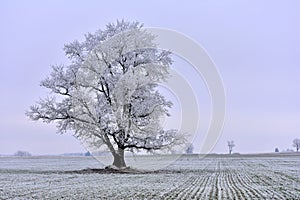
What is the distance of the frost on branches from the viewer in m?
40.9

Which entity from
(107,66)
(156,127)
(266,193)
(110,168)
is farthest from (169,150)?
(266,193)

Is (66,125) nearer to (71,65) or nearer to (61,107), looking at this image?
(61,107)

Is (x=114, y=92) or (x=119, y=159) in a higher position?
(x=114, y=92)

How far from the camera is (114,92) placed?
41438 mm

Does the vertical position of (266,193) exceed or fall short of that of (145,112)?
it falls short

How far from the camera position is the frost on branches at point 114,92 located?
40.9 meters

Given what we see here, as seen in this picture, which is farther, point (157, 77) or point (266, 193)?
point (157, 77)

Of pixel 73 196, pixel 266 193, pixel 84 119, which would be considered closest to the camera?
pixel 73 196

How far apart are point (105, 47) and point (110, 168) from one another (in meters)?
10.8

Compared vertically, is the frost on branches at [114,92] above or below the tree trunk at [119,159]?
above

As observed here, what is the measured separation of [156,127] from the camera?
4147 centimetres

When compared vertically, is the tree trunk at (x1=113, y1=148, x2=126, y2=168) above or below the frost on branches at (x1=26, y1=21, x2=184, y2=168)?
below

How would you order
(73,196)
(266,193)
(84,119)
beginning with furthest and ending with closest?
(84,119) < (266,193) < (73,196)

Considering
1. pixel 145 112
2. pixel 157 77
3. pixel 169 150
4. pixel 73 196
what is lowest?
pixel 73 196
